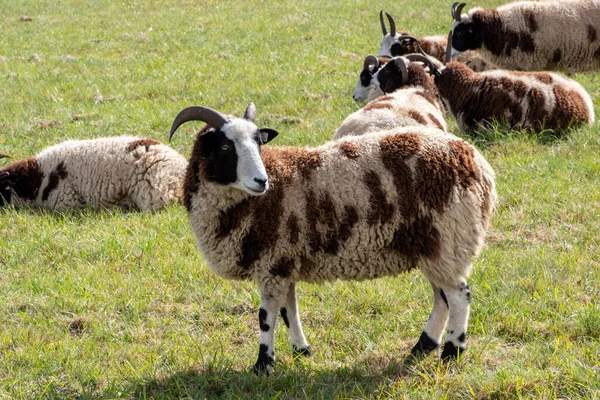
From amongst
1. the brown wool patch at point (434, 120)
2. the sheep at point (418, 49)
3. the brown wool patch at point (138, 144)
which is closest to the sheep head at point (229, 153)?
the brown wool patch at point (434, 120)

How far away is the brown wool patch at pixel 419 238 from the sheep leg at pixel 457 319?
11.7 inches

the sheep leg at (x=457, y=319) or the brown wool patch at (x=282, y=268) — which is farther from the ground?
the brown wool patch at (x=282, y=268)

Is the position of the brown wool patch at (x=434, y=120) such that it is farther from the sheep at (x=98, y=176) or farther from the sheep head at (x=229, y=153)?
the sheep head at (x=229, y=153)

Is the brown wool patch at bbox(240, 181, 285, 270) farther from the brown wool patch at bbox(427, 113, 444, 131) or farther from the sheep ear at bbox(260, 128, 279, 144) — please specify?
the brown wool patch at bbox(427, 113, 444, 131)

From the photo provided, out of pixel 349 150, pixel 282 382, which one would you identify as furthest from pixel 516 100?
pixel 282 382

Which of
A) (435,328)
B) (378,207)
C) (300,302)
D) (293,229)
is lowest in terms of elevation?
(300,302)

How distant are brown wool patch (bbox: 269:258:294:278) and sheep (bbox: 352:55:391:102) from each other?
631cm

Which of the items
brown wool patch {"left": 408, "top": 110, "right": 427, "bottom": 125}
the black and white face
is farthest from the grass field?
the black and white face

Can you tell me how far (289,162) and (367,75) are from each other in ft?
20.7

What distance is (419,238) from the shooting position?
4.36 metres

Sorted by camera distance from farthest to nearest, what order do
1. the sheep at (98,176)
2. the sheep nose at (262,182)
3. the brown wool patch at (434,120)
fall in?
1. the sheep at (98,176)
2. the brown wool patch at (434,120)
3. the sheep nose at (262,182)

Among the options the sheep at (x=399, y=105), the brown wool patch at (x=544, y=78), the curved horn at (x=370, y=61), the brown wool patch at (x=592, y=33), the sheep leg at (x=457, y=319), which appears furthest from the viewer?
the brown wool patch at (x=592, y=33)

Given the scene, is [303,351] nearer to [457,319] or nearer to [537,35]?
[457,319]

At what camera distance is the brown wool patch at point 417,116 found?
24.5 feet
